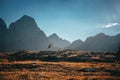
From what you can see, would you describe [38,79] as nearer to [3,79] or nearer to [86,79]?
[3,79]

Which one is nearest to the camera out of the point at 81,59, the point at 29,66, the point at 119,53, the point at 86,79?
the point at 86,79

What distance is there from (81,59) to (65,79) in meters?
64.5

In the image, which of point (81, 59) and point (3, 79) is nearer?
point (3, 79)

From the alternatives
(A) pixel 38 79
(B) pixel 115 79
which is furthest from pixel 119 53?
(A) pixel 38 79

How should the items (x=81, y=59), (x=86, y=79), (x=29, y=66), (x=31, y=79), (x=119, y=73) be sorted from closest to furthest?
(x=31, y=79)
(x=86, y=79)
(x=119, y=73)
(x=29, y=66)
(x=81, y=59)

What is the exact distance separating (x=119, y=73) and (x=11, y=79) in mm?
28107

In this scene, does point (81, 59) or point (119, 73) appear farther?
point (81, 59)

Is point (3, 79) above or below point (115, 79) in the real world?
above

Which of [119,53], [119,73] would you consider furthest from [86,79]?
[119,53]

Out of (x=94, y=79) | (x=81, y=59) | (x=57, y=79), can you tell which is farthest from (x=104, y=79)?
(x=81, y=59)

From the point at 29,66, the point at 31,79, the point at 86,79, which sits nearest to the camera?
the point at 31,79

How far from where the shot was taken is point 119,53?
111 meters

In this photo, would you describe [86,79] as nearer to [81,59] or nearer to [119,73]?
[119,73]

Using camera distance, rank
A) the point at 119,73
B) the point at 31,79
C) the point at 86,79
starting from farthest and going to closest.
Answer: the point at 119,73
the point at 86,79
the point at 31,79
